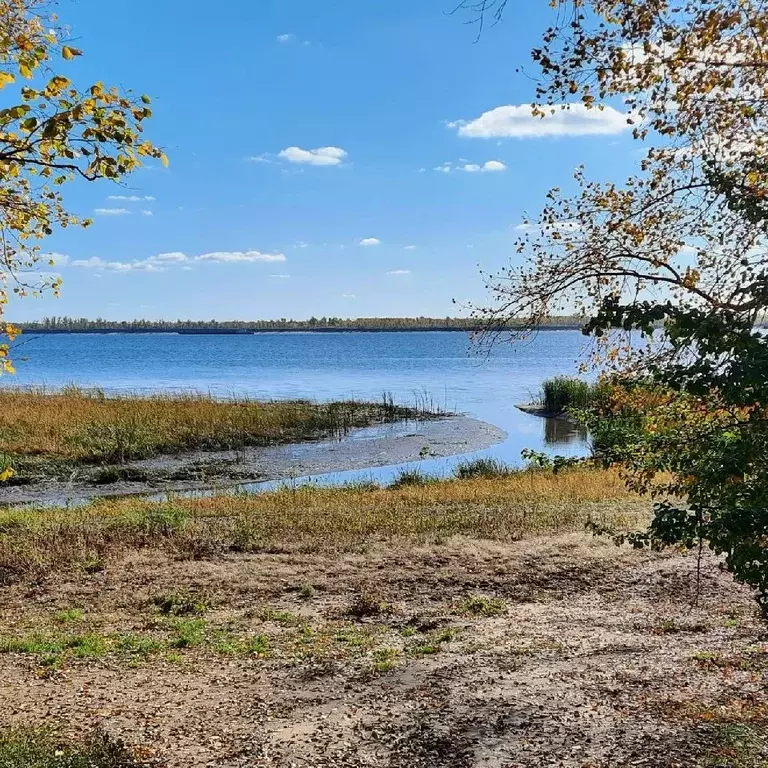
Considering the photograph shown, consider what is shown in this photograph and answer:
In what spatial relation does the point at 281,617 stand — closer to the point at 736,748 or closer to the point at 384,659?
the point at 384,659

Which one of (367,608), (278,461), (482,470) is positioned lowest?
(278,461)

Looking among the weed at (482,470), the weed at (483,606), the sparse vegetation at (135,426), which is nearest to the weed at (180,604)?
the weed at (483,606)

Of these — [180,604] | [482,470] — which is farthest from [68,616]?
[482,470]

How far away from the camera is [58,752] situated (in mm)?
4836

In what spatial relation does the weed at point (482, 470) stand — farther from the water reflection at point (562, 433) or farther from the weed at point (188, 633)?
the weed at point (188, 633)

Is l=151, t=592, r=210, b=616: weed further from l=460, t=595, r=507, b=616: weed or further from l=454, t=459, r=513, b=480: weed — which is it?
l=454, t=459, r=513, b=480: weed

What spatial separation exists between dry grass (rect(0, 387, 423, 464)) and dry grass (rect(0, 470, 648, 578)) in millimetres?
10997

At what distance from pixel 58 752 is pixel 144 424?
27558 millimetres

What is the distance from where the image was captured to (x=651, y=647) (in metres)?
7.41

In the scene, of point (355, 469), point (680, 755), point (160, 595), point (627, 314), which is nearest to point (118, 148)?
point (627, 314)

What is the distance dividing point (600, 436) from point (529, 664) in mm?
2611

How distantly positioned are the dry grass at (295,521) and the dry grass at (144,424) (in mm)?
10997

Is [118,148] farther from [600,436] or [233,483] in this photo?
[233,483]

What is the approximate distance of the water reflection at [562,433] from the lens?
34.9m
